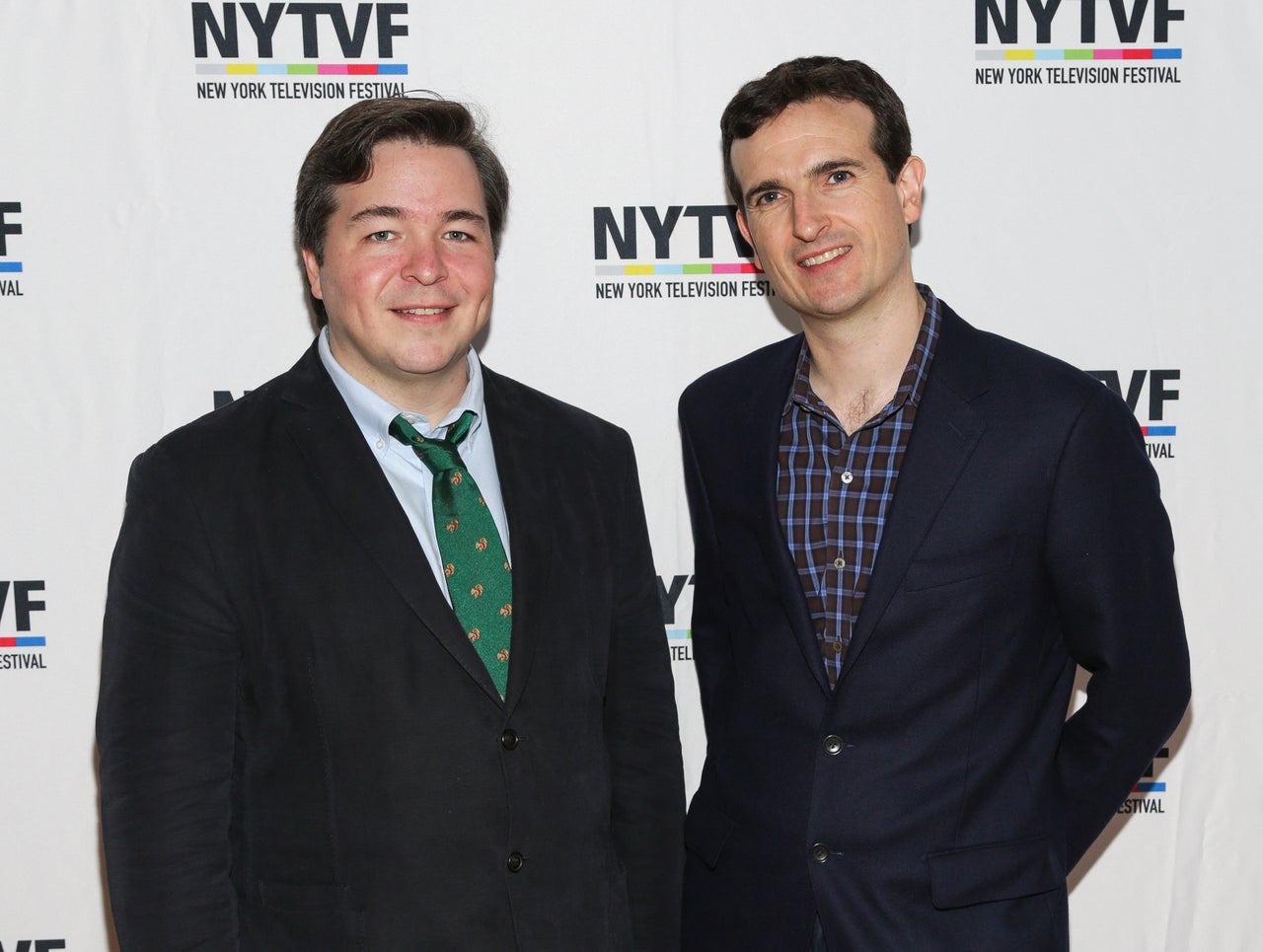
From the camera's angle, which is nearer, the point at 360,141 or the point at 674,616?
the point at 360,141

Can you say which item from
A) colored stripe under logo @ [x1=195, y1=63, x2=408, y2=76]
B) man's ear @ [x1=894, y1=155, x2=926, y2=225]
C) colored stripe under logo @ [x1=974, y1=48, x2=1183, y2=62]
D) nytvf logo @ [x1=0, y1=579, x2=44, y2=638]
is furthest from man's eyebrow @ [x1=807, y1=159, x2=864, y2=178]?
nytvf logo @ [x1=0, y1=579, x2=44, y2=638]

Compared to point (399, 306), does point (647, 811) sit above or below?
below

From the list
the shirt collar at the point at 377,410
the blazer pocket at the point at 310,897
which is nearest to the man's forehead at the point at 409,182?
the shirt collar at the point at 377,410

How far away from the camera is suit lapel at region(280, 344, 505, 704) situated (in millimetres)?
1741

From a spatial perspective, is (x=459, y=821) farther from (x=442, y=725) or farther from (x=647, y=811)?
(x=647, y=811)

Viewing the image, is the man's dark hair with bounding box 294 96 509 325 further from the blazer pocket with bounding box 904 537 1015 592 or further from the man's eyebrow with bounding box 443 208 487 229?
the blazer pocket with bounding box 904 537 1015 592

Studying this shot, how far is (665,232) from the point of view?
2674 mm

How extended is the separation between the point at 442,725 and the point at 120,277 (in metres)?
1.46

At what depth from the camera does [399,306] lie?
185 centimetres

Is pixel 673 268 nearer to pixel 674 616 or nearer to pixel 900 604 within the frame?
pixel 674 616

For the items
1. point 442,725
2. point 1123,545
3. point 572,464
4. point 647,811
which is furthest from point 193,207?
point 1123,545

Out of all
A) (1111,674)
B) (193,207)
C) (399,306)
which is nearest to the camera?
(399,306)

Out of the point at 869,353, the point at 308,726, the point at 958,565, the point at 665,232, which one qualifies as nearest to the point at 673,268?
the point at 665,232

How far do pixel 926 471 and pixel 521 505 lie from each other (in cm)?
67
